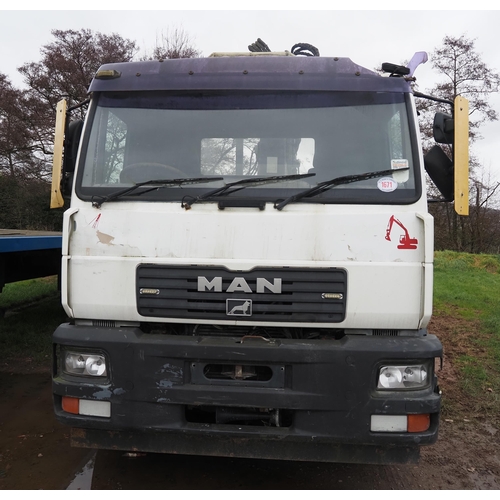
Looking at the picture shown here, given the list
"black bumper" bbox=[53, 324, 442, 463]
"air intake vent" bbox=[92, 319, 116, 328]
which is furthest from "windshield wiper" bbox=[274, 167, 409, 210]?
"air intake vent" bbox=[92, 319, 116, 328]

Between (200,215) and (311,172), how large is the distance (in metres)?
0.73

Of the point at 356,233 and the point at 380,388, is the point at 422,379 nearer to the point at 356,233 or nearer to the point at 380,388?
the point at 380,388

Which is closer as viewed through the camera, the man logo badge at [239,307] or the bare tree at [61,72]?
the man logo badge at [239,307]

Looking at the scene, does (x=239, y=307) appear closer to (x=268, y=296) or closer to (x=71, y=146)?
(x=268, y=296)

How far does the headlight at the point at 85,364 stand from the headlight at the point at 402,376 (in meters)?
1.59

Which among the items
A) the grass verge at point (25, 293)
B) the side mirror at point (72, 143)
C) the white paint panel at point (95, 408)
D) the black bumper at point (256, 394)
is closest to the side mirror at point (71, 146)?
the side mirror at point (72, 143)

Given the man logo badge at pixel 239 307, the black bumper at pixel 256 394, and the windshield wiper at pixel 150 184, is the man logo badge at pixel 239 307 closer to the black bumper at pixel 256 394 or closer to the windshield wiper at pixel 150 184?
the black bumper at pixel 256 394

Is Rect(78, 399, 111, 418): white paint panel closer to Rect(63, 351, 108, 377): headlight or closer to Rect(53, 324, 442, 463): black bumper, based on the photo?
Rect(53, 324, 442, 463): black bumper

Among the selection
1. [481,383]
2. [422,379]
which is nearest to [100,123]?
[422,379]

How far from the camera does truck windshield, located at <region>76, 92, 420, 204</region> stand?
299 centimetres

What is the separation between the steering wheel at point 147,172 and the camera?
10.1ft

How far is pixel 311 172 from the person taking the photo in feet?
9.93

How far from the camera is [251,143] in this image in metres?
3.14

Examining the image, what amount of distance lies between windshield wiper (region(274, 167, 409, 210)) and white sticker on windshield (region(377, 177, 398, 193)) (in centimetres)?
4
